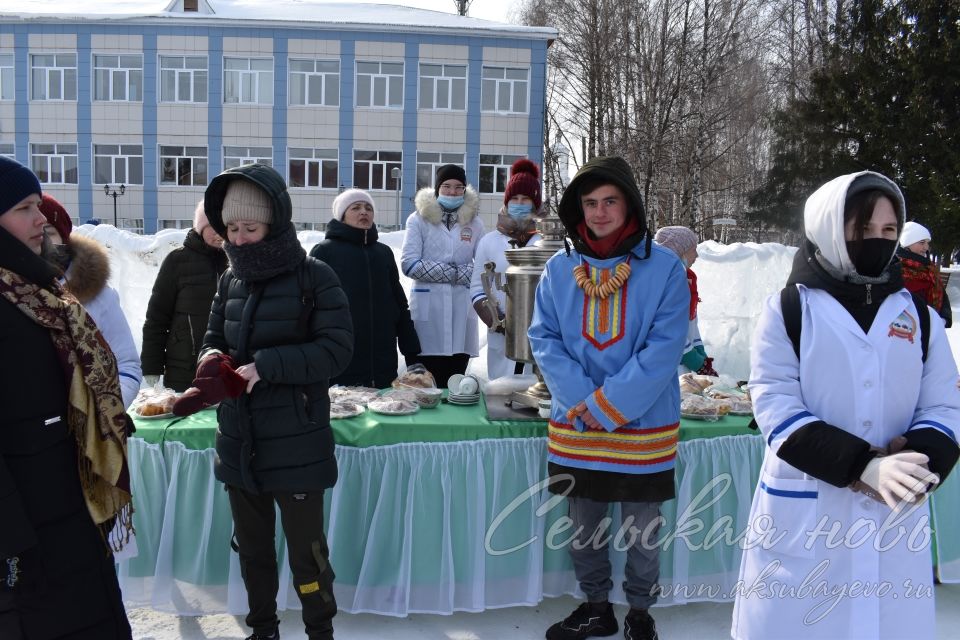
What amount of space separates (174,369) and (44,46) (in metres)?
23.7

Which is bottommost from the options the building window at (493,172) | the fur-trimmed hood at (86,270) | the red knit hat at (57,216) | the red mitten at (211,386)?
the red mitten at (211,386)

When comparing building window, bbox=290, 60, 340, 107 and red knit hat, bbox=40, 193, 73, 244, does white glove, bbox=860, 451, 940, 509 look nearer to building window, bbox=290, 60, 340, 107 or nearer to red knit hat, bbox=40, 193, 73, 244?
red knit hat, bbox=40, 193, 73, 244

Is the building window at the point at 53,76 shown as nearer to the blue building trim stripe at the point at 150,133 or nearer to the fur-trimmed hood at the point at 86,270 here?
the blue building trim stripe at the point at 150,133

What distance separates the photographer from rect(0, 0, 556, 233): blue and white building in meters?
21.9

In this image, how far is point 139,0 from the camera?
960 inches

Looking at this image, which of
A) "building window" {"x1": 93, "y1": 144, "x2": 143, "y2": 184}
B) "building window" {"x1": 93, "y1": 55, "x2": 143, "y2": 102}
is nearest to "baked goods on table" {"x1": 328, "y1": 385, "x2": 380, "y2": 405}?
"building window" {"x1": 93, "y1": 144, "x2": 143, "y2": 184}

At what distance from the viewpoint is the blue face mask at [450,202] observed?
4570 mm

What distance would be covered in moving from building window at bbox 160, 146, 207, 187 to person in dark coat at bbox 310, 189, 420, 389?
20793 millimetres

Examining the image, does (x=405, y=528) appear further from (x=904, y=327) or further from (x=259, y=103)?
(x=259, y=103)

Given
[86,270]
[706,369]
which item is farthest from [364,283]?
[706,369]

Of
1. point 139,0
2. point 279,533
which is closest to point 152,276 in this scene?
point 279,533

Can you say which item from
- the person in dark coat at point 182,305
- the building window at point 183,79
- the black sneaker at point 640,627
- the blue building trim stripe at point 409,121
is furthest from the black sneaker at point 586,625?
the building window at point 183,79

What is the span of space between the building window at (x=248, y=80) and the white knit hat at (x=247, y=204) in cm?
2182

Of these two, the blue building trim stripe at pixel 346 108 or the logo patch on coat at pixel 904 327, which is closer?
the logo patch on coat at pixel 904 327
